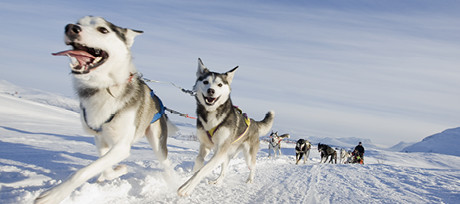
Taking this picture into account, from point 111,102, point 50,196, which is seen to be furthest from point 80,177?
point 111,102

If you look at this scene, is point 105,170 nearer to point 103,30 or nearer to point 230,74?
point 103,30

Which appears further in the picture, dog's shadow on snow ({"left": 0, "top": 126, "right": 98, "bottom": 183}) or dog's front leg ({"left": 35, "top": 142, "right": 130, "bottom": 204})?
dog's shadow on snow ({"left": 0, "top": 126, "right": 98, "bottom": 183})

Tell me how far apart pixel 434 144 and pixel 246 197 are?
96.9 m

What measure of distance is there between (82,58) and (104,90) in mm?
503

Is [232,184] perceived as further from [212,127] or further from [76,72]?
[76,72]

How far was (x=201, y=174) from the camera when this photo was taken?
4.05 meters

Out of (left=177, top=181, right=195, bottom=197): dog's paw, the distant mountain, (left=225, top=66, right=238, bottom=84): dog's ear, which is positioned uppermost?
the distant mountain

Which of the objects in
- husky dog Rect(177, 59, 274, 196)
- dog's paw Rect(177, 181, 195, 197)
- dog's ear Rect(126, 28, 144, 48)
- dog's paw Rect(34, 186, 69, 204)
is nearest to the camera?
dog's paw Rect(34, 186, 69, 204)

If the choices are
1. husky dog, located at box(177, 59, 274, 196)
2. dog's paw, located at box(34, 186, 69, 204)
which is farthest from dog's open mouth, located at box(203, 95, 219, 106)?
dog's paw, located at box(34, 186, 69, 204)

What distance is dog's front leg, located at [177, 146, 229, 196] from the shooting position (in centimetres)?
372

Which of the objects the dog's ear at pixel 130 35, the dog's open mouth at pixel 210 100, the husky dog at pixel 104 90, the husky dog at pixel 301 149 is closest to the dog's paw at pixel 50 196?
the husky dog at pixel 104 90

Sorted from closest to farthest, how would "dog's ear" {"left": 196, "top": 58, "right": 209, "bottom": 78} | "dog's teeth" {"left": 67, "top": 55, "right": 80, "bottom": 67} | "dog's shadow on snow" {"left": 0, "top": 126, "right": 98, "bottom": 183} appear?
1. "dog's teeth" {"left": 67, "top": 55, "right": 80, "bottom": 67}
2. "dog's shadow on snow" {"left": 0, "top": 126, "right": 98, "bottom": 183}
3. "dog's ear" {"left": 196, "top": 58, "right": 209, "bottom": 78}

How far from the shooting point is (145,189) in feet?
12.8

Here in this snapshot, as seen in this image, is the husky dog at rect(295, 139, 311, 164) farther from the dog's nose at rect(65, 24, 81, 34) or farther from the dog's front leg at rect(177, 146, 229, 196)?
the dog's nose at rect(65, 24, 81, 34)
